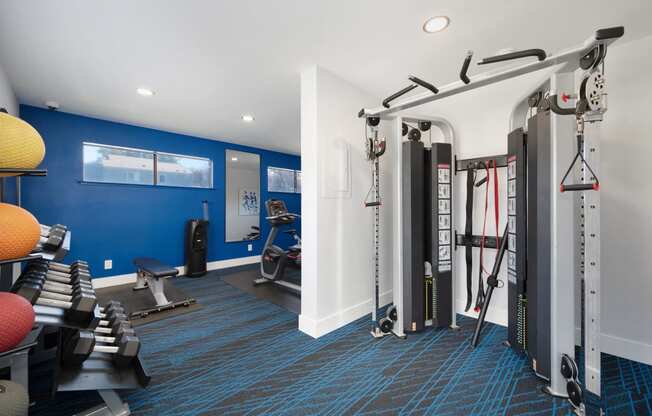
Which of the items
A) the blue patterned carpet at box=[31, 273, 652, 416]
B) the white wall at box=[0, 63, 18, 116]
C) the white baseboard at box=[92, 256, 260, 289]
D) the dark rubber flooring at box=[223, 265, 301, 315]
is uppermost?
the white wall at box=[0, 63, 18, 116]

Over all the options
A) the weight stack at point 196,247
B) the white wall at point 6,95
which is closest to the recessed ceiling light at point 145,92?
the white wall at point 6,95

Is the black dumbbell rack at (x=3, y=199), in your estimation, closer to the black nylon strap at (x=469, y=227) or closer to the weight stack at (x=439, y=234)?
the weight stack at (x=439, y=234)

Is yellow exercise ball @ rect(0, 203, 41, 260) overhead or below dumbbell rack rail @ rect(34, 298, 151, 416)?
overhead

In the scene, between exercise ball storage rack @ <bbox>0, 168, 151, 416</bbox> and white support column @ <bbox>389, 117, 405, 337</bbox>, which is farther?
white support column @ <bbox>389, 117, 405, 337</bbox>

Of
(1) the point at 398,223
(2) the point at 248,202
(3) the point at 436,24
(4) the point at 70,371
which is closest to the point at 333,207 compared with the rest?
(1) the point at 398,223

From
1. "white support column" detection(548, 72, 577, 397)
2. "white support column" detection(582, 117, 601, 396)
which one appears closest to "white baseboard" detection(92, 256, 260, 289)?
"white support column" detection(548, 72, 577, 397)

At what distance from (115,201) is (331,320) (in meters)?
3.94

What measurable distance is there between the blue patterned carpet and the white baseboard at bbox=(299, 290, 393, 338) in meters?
0.07

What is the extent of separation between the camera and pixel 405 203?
2.39 m

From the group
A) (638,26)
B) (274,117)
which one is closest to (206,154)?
(274,117)

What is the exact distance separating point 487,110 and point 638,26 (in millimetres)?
1033

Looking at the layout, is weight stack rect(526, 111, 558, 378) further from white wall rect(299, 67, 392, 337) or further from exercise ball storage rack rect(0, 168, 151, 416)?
exercise ball storage rack rect(0, 168, 151, 416)

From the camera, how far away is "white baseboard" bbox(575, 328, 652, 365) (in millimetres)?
1961

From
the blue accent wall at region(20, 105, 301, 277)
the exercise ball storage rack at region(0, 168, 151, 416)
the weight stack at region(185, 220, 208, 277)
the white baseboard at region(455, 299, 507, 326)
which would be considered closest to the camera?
the exercise ball storage rack at region(0, 168, 151, 416)
